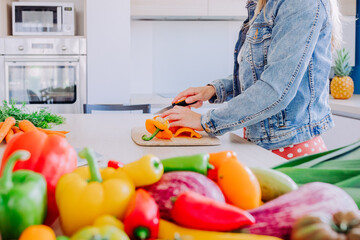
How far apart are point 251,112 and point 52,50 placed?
2632mm

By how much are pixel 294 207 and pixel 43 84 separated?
3.41 meters

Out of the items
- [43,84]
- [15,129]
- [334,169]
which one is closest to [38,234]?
[334,169]

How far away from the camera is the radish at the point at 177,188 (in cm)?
46

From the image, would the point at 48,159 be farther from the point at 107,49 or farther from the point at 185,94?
the point at 107,49

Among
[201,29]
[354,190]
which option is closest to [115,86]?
[201,29]

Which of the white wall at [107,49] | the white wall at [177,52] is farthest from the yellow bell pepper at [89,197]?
the white wall at [177,52]

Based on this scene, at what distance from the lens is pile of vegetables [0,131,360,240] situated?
0.41 metres

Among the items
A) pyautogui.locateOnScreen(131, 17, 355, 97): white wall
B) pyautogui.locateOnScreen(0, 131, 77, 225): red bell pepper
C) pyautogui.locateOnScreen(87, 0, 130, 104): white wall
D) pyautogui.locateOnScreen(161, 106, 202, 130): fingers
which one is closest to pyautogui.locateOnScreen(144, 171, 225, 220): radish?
pyautogui.locateOnScreen(0, 131, 77, 225): red bell pepper

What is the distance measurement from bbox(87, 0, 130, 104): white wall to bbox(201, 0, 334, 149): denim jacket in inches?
85.0

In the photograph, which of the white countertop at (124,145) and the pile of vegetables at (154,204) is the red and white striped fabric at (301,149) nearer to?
the white countertop at (124,145)

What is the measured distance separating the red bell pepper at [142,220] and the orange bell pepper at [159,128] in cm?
91

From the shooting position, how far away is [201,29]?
4.11 m

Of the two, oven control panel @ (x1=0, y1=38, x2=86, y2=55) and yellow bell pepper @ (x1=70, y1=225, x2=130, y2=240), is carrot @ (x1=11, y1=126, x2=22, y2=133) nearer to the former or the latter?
yellow bell pepper @ (x1=70, y1=225, x2=130, y2=240)

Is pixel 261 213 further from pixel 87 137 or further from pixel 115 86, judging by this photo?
pixel 115 86
